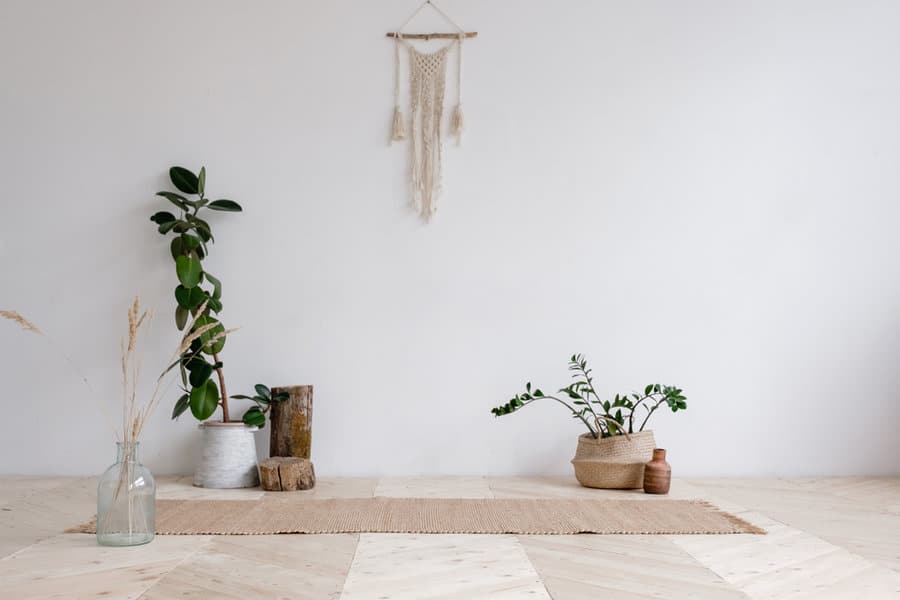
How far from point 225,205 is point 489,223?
1107mm

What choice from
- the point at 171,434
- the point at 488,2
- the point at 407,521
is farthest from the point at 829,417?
the point at 171,434

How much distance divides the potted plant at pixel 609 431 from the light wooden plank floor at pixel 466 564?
55 centimetres

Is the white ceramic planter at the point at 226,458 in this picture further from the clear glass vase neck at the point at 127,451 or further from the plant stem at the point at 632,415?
the plant stem at the point at 632,415

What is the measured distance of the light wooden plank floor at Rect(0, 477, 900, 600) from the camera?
1.86 metres

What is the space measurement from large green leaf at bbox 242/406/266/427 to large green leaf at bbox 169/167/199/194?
0.93 metres

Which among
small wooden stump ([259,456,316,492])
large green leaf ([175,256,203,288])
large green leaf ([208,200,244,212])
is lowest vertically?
small wooden stump ([259,456,316,492])

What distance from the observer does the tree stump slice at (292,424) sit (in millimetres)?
3395

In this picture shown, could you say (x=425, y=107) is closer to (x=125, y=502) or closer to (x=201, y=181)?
(x=201, y=181)

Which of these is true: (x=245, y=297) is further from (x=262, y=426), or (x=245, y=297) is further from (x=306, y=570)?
(x=306, y=570)

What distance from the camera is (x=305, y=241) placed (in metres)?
3.64

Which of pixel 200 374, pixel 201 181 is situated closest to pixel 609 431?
Result: pixel 200 374

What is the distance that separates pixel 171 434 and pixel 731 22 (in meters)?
3.00

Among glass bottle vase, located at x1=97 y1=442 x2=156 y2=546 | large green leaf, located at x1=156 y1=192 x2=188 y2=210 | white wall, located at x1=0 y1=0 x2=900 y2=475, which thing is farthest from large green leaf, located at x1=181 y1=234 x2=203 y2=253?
glass bottle vase, located at x1=97 y1=442 x2=156 y2=546

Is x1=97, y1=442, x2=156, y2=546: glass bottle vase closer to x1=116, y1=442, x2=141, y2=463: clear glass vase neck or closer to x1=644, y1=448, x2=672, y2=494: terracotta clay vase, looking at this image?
x1=116, y1=442, x2=141, y2=463: clear glass vase neck
